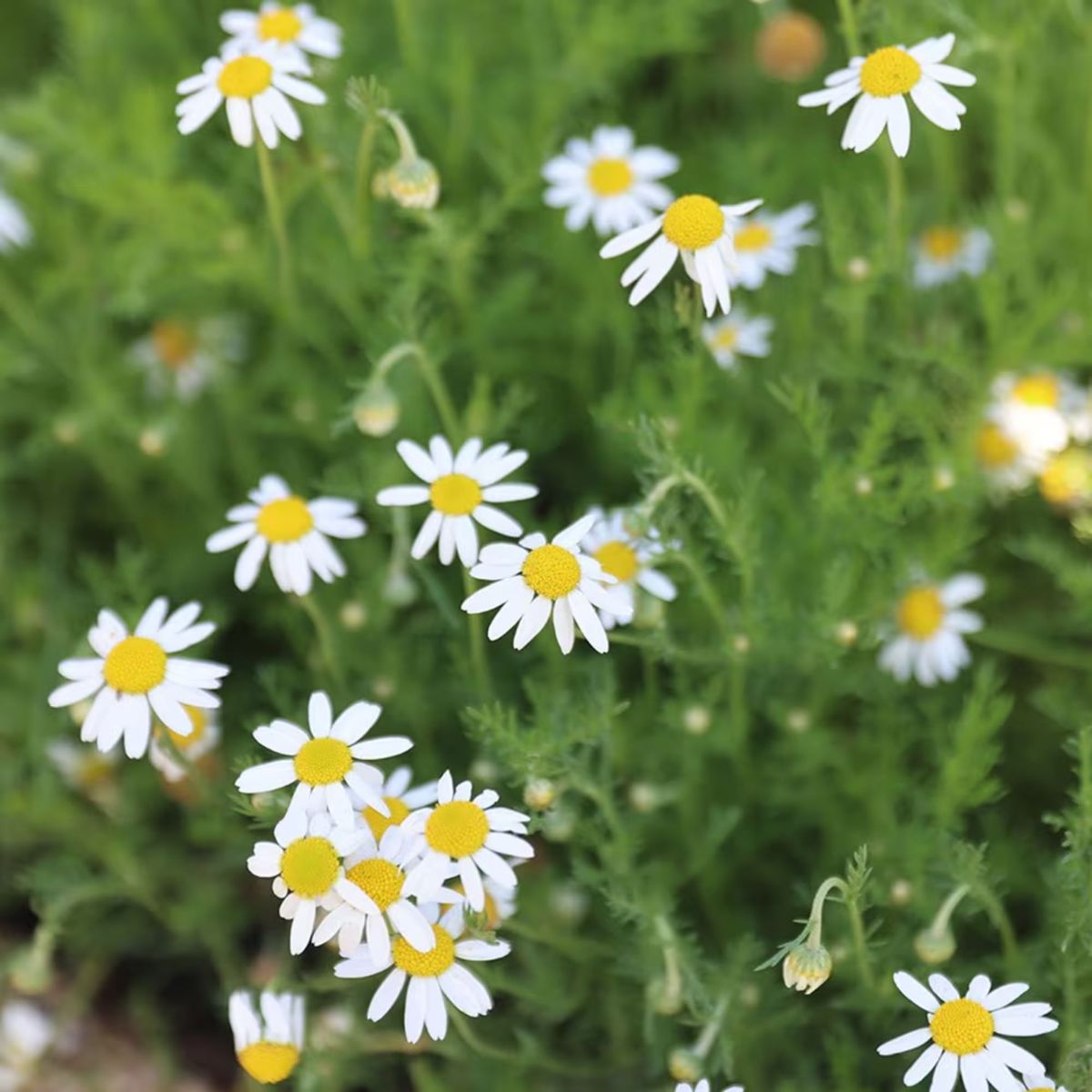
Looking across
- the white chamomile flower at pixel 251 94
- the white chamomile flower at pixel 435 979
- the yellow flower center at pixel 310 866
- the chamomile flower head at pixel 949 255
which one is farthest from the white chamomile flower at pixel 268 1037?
the chamomile flower head at pixel 949 255

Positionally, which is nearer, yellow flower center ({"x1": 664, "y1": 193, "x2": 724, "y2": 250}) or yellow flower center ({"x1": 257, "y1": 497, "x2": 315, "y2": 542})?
yellow flower center ({"x1": 664, "y1": 193, "x2": 724, "y2": 250})

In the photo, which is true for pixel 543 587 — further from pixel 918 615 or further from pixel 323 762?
pixel 918 615

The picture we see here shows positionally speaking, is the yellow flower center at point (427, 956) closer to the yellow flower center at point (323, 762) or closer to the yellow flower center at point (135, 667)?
the yellow flower center at point (323, 762)

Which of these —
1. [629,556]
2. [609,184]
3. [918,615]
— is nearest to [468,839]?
[629,556]

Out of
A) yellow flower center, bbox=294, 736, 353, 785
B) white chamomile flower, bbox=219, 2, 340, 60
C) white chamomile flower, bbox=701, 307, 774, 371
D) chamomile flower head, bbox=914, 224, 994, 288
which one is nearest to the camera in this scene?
yellow flower center, bbox=294, 736, 353, 785

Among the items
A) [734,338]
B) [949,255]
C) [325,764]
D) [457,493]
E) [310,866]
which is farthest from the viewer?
[949,255]

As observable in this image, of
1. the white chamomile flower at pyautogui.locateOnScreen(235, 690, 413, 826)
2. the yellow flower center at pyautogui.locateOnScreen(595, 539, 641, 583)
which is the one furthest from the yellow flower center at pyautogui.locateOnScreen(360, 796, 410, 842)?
the yellow flower center at pyautogui.locateOnScreen(595, 539, 641, 583)

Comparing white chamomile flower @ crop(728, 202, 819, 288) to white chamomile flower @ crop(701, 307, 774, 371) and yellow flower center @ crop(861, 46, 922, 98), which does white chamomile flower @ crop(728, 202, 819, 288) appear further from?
yellow flower center @ crop(861, 46, 922, 98)
